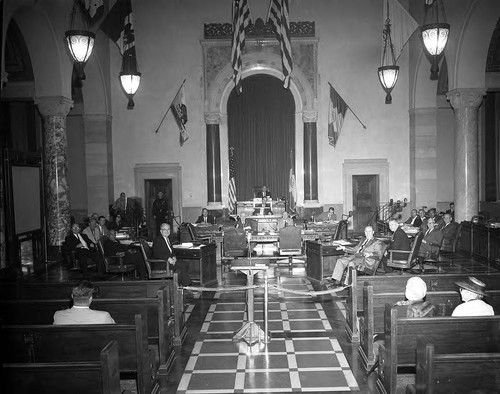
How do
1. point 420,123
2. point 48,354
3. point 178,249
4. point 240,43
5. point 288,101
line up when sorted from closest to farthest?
point 48,354 → point 178,249 → point 240,43 → point 420,123 → point 288,101

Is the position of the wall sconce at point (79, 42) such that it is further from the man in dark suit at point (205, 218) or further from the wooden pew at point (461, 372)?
the wooden pew at point (461, 372)

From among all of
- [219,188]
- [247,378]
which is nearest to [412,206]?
[219,188]

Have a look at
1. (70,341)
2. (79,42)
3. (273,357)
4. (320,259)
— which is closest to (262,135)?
(320,259)

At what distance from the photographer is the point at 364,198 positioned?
21.0 m

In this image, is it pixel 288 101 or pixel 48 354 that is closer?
Result: pixel 48 354

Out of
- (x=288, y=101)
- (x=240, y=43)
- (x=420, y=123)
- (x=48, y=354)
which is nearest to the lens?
(x=48, y=354)

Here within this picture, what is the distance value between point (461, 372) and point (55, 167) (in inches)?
483

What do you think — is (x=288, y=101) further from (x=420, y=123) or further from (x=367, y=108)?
(x=420, y=123)

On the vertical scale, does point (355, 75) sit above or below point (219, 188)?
above

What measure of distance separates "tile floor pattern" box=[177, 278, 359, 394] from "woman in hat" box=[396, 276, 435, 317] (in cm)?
126

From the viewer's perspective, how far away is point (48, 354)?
18.2ft

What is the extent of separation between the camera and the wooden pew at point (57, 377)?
4.55 m

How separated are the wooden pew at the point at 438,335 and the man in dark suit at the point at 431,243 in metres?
6.59

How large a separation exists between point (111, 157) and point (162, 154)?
188 cm
